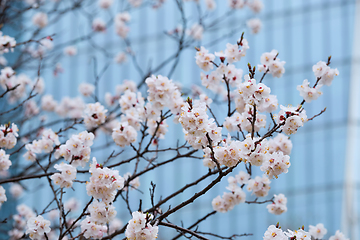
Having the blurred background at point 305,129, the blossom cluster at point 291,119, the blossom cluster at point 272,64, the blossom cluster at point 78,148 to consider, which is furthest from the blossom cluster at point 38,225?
the blurred background at point 305,129

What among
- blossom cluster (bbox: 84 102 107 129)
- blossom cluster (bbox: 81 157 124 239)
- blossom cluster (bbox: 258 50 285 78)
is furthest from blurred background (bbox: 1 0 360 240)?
blossom cluster (bbox: 81 157 124 239)

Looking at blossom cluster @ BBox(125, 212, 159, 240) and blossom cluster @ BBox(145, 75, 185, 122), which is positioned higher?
blossom cluster @ BBox(145, 75, 185, 122)

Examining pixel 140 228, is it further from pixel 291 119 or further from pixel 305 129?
pixel 305 129

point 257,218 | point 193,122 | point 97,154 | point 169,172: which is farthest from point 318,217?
point 193,122

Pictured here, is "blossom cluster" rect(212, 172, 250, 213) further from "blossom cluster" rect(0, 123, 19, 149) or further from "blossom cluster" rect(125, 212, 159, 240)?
"blossom cluster" rect(0, 123, 19, 149)

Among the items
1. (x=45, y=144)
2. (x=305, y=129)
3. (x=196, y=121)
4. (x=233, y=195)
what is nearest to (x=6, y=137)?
(x=45, y=144)

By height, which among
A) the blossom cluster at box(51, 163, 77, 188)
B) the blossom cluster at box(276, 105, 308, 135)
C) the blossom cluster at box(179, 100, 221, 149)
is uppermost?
the blossom cluster at box(276, 105, 308, 135)

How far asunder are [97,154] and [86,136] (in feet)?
35.6

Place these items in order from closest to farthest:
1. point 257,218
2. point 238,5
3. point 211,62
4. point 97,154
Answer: point 211,62
point 238,5
point 257,218
point 97,154

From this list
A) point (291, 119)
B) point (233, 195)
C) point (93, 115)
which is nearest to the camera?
point (291, 119)

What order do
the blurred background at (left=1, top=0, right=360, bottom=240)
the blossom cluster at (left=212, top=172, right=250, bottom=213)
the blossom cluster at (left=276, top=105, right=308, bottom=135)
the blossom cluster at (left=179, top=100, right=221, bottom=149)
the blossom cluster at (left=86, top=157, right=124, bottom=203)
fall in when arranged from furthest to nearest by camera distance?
1. the blurred background at (left=1, top=0, right=360, bottom=240)
2. the blossom cluster at (left=212, top=172, right=250, bottom=213)
3. the blossom cluster at (left=86, top=157, right=124, bottom=203)
4. the blossom cluster at (left=276, top=105, right=308, bottom=135)
5. the blossom cluster at (left=179, top=100, right=221, bottom=149)

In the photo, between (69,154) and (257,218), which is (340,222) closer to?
(257,218)

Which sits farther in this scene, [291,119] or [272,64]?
[272,64]

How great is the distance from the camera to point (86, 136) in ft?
8.73
